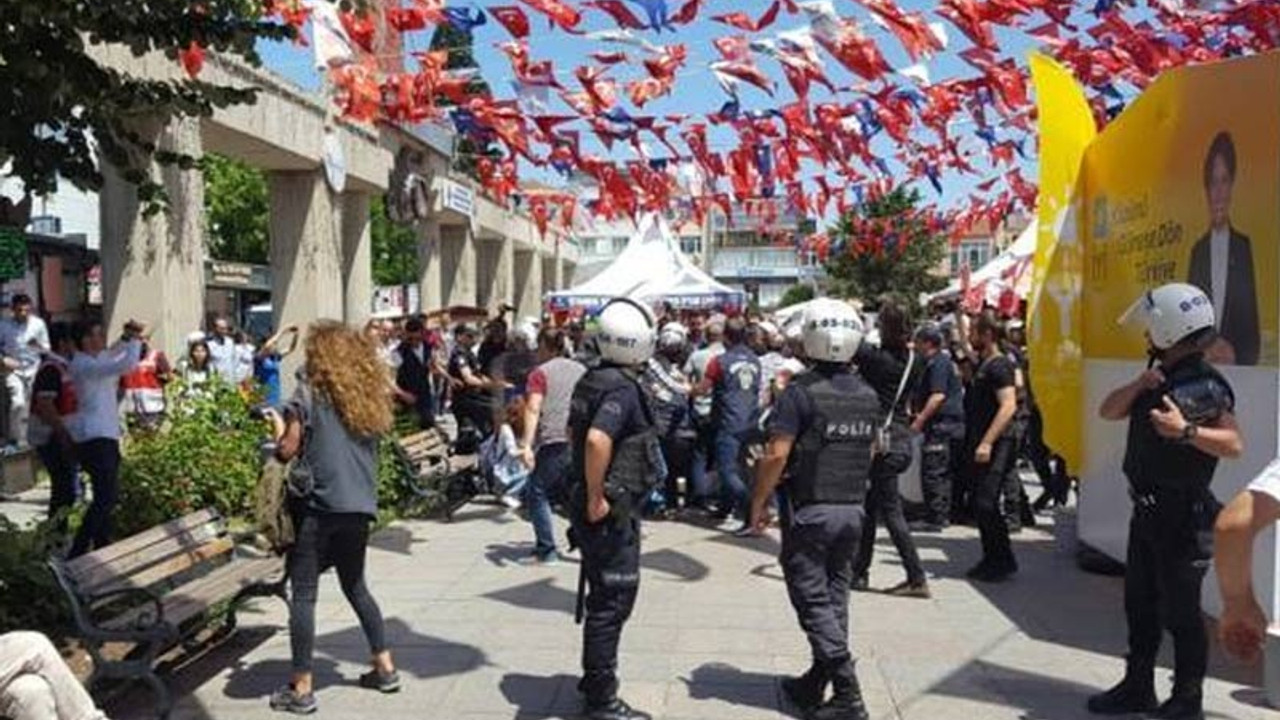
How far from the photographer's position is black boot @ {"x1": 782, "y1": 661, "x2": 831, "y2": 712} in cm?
543

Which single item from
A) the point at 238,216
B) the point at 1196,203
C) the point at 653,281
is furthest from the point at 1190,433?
the point at 238,216

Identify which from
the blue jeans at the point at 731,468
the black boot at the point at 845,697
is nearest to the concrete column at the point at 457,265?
the blue jeans at the point at 731,468

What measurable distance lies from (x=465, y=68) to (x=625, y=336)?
28.6ft

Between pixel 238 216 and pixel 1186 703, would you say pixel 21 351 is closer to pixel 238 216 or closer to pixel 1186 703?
pixel 1186 703

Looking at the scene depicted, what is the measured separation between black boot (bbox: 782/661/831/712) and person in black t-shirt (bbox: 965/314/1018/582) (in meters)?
3.20

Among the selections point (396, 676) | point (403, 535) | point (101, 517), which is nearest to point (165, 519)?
point (101, 517)

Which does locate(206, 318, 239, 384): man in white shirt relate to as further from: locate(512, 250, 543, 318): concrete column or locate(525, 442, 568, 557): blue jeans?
locate(512, 250, 543, 318): concrete column

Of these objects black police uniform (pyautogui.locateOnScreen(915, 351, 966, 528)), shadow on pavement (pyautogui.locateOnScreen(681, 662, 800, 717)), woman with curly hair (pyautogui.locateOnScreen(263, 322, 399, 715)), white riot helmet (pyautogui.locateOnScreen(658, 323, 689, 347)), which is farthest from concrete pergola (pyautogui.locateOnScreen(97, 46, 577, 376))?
black police uniform (pyautogui.locateOnScreen(915, 351, 966, 528))

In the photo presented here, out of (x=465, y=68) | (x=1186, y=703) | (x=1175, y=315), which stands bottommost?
(x=1186, y=703)

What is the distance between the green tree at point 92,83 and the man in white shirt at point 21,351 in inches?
338

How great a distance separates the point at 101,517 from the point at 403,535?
256cm

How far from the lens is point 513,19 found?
10.4 m

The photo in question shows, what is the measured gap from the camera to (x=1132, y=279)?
311 inches

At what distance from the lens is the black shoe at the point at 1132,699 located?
5.41m
